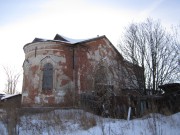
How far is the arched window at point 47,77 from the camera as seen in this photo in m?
Answer: 18.1

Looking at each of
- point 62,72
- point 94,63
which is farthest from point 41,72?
point 94,63

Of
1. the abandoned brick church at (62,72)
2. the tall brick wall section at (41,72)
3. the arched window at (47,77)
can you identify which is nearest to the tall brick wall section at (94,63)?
the abandoned brick church at (62,72)

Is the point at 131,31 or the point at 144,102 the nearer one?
the point at 144,102

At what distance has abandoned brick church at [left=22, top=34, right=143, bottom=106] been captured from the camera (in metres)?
17.7

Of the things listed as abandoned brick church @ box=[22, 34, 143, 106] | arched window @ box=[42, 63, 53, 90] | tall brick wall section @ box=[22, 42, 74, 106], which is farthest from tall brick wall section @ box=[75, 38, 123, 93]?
arched window @ box=[42, 63, 53, 90]

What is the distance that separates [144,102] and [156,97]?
4.12ft

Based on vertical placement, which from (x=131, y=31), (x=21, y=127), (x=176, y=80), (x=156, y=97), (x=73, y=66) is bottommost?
(x=21, y=127)

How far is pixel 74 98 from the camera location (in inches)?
694

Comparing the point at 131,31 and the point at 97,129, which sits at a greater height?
the point at 131,31

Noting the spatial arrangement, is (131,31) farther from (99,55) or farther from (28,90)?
(28,90)

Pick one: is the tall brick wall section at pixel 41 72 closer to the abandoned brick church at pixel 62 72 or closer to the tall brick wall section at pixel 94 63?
the abandoned brick church at pixel 62 72

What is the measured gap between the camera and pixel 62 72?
1838 cm

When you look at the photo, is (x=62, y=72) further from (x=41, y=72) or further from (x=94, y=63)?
(x=94, y=63)

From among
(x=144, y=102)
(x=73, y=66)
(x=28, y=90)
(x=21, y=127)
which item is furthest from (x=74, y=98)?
(x=21, y=127)
